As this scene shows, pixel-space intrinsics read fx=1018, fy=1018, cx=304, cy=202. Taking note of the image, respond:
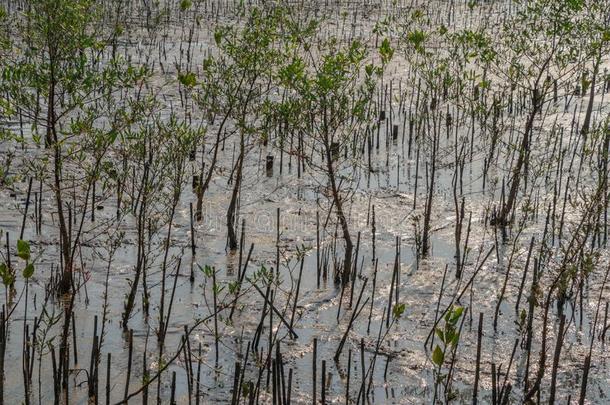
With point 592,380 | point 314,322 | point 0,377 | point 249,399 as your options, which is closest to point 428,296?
point 314,322

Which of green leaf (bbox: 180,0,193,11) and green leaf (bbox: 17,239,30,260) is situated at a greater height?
green leaf (bbox: 180,0,193,11)

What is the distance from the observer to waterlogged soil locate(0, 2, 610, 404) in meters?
7.70

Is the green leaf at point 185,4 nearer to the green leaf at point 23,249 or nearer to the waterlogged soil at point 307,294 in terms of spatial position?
the waterlogged soil at point 307,294

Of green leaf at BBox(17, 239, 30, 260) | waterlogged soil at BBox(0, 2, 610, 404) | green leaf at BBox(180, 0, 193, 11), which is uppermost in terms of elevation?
green leaf at BBox(180, 0, 193, 11)

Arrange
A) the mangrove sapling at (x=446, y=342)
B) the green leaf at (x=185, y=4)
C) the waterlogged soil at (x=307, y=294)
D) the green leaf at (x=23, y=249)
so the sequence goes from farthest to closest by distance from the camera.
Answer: the green leaf at (x=185, y=4) → the waterlogged soil at (x=307, y=294) → the green leaf at (x=23, y=249) → the mangrove sapling at (x=446, y=342)

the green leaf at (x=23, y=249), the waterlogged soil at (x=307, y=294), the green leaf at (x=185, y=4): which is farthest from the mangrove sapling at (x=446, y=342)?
the green leaf at (x=185, y=4)

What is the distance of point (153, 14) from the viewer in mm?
21062

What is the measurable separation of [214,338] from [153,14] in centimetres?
1386

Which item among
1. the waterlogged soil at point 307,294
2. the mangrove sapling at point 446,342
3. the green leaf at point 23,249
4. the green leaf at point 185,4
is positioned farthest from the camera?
the green leaf at point 185,4

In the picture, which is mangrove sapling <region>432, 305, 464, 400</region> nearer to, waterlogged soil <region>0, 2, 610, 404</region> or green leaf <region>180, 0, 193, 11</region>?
waterlogged soil <region>0, 2, 610, 404</region>

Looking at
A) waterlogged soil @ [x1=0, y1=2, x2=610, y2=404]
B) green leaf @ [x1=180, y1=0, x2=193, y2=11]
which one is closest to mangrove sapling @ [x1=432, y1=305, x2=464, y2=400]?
waterlogged soil @ [x1=0, y1=2, x2=610, y2=404]

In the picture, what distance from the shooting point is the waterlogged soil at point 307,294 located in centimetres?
770

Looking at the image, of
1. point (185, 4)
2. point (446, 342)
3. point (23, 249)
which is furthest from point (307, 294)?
point (185, 4)

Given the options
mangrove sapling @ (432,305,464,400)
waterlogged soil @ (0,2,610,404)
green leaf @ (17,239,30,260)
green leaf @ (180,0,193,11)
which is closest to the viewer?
mangrove sapling @ (432,305,464,400)
